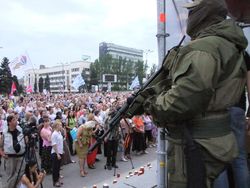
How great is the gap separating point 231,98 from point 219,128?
220mm

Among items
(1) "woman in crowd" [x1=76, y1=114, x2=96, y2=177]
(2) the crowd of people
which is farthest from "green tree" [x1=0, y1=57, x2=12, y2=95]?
(1) "woman in crowd" [x1=76, y1=114, x2=96, y2=177]

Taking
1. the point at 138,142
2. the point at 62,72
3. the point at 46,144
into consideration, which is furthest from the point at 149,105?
the point at 62,72

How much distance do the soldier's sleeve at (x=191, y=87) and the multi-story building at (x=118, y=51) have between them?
145 m

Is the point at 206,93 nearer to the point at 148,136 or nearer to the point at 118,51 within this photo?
the point at 148,136

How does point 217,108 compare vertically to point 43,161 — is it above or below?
above

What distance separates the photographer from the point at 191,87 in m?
2.00

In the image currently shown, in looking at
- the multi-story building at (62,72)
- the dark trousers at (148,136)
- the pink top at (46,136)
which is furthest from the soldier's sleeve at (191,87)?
the multi-story building at (62,72)

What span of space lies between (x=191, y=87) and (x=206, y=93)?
0.10 m

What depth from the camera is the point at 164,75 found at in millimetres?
2500

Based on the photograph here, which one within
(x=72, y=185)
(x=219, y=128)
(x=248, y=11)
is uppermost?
(x=248, y=11)

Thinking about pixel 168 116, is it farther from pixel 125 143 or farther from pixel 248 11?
pixel 125 143

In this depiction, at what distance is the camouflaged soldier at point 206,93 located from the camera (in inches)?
79.4

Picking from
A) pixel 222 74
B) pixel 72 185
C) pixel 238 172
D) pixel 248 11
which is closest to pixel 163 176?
pixel 238 172

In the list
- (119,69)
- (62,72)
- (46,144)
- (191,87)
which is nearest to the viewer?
(191,87)
